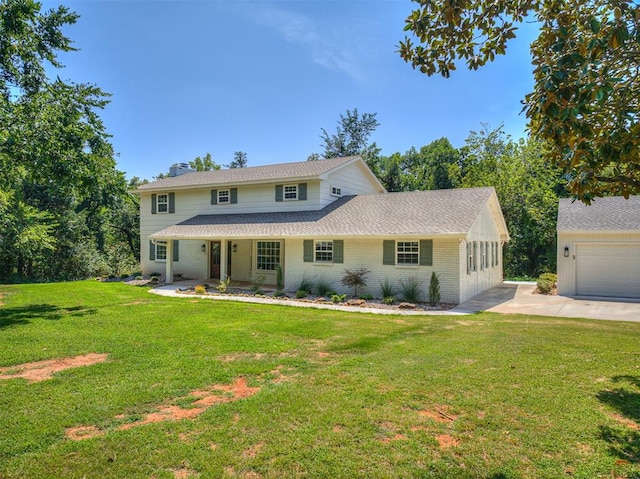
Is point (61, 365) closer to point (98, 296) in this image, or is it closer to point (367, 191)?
point (98, 296)

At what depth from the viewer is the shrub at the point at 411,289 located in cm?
1381

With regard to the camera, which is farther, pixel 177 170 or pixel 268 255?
pixel 177 170

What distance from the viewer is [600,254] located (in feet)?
51.9

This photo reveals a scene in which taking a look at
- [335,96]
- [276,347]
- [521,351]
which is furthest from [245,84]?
[521,351]

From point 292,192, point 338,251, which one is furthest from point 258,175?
point 338,251

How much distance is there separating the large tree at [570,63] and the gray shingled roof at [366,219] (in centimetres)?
828

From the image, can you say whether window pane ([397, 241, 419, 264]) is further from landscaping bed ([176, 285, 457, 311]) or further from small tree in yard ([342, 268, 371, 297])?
landscaping bed ([176, 285, 457, 311])

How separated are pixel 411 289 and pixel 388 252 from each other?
1.63 m

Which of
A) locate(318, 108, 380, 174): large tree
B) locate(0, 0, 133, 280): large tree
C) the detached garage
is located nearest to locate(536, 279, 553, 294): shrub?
the detached garage

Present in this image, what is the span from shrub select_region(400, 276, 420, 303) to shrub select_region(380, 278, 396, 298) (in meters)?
0.37

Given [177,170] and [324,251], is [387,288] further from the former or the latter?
[177,170]

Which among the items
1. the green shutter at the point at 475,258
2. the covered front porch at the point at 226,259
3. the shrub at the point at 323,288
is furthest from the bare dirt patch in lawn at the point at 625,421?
the covered front porch at the point at 226,259

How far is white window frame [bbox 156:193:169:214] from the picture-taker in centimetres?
2236

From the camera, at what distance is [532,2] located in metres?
5.11
